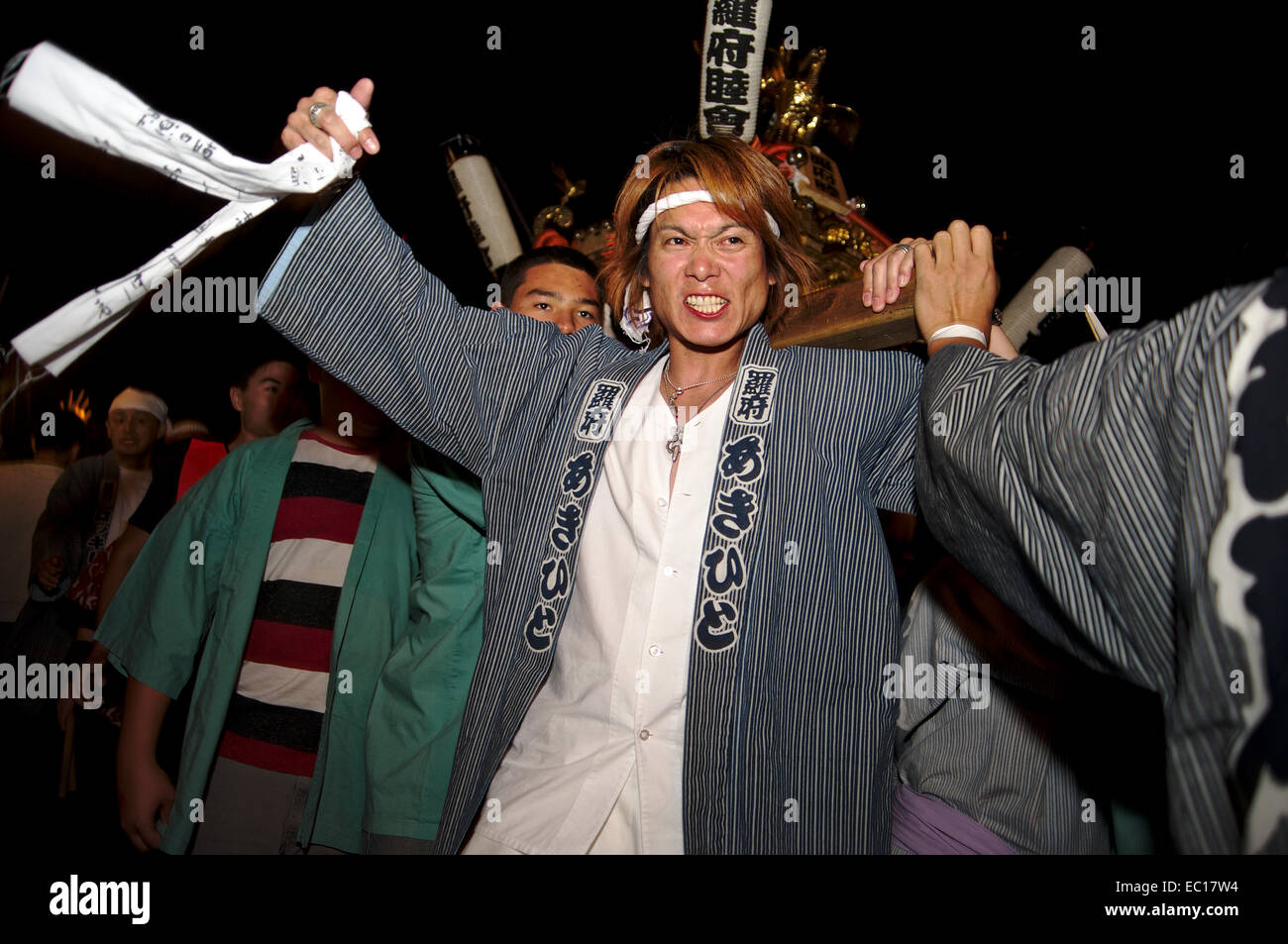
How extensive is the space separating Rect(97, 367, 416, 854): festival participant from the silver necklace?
1.01m

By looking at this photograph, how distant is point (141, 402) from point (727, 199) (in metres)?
4.20

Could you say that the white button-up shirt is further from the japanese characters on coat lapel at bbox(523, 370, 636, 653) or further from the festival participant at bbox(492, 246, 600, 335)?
the festival participant at bbox(492, 246, 600, 335)

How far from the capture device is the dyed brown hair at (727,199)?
74.2 inches

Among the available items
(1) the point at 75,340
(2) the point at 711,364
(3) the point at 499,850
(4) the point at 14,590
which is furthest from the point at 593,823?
(4) the point at 14,590

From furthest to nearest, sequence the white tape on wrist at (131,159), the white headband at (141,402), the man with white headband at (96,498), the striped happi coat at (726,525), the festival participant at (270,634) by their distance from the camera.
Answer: the white headband at (141,402) → the man with white headband at (96,498) → the festival participant at (270,634) → the striped happi coat at (726,525) → the white tape on wrist at (131,159)

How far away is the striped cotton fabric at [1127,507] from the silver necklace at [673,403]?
560 millimetres

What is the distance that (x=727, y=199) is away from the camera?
6.12ft

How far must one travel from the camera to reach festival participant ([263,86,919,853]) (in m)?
1.42

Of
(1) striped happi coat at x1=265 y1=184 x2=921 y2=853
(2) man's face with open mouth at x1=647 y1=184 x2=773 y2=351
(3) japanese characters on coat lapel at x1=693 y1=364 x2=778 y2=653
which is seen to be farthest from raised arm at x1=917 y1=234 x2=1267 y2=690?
(2) man's face with open mouth at x1=647 y1=184 x2=773 y2=351

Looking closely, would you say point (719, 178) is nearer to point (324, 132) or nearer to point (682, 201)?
point (682, 201)

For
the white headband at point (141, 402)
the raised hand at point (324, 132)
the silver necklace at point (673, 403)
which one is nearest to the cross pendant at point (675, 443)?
the silver necklace at point (673, 403)

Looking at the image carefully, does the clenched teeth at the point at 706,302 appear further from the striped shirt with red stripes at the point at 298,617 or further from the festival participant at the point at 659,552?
the striped shirt with red stripes at the point at 298,617

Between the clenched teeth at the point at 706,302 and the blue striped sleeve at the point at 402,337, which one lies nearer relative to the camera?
the blue striped sleeve at the point at 402,337

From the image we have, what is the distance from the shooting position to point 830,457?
5.12 ft
